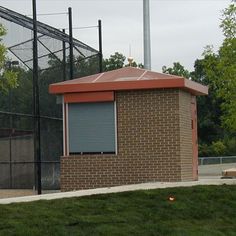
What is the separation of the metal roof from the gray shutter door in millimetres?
495

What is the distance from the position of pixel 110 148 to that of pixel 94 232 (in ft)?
24.1

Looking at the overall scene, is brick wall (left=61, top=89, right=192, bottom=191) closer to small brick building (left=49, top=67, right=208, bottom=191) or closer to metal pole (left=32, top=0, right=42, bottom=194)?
small brick building (left=49, top=67, right=208, bottom=191)

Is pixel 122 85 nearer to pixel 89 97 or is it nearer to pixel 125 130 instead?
pixel 89 97

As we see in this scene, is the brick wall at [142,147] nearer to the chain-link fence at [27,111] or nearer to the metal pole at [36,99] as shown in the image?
the chain-link fence at [27,111]

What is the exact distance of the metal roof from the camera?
53.4 ft

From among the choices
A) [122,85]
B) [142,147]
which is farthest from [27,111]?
[142,147]

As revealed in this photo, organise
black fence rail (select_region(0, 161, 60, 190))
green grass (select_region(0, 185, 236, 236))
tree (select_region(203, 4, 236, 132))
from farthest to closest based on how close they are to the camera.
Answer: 1. black fence rail (select_region(0, 161, 60, 190))
2. tree (select_region(203, 4, 236, 132))
3. green grass (select_region(0, 185, 236, 236))

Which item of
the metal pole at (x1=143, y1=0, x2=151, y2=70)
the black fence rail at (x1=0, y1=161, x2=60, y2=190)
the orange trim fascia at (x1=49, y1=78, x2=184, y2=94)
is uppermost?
the metal pole at (x1=143, y1=0, x2=151, y2=70)

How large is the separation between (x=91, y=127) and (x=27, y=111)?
419 cm

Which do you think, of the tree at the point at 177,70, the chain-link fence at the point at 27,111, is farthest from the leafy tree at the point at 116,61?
the chain-link fence at the point at 27,111

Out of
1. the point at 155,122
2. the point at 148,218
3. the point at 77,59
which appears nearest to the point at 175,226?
the point at 148,218

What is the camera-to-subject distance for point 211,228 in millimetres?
10578

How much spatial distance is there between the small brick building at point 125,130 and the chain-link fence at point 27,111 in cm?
140

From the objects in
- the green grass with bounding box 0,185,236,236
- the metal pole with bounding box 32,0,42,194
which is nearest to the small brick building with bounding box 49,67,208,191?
the metal pole with bounding box 32,0,42,194
